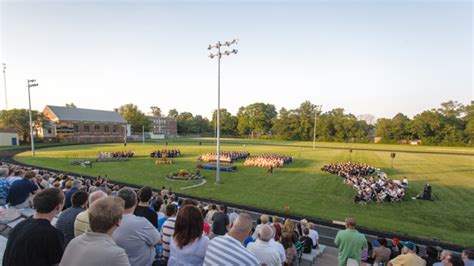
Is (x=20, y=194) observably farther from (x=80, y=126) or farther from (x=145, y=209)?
(x=80, y=126)

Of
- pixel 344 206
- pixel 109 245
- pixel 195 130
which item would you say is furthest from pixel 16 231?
pixel 195 130

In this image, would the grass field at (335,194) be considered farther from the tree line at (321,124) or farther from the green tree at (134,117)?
the green tree at (134,117)

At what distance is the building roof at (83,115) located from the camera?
6844cm

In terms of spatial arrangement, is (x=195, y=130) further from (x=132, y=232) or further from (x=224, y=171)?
(x=132, y=232)

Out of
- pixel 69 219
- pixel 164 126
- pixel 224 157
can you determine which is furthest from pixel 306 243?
pixel 164 126

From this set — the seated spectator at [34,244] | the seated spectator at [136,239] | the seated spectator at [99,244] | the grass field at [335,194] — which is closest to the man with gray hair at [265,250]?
the seated spectator at [136,239]

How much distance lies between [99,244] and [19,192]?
6429 millimetres

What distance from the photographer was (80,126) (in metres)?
71.1

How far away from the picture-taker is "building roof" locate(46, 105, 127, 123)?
6844 cm

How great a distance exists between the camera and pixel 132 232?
3.50m

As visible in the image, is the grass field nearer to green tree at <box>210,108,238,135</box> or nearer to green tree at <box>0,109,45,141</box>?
green tree at <box>0,109,45,141</box>

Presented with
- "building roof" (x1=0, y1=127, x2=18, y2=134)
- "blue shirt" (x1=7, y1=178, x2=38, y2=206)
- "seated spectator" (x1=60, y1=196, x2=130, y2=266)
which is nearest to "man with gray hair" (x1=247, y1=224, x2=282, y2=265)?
"seated spectator" (x1=60, y1=196, x2=130, y2=266)

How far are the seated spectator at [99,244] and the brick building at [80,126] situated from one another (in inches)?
2865

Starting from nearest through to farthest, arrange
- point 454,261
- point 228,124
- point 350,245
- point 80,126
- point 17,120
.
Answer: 1. point 454,261
2. point 350,245
3. point 17,120
4. point 80,126
5. point 228,124
